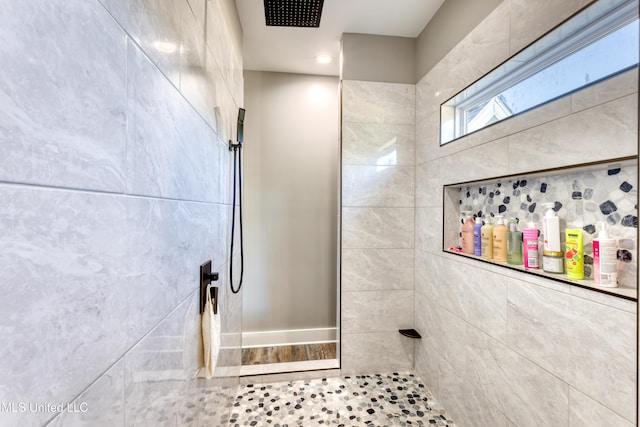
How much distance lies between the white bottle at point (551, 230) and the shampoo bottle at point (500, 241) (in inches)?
8.4

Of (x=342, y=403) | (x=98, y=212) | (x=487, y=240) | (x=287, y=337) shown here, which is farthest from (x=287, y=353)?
(x=98, y=212)

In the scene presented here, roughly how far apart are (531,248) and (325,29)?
1847 mm

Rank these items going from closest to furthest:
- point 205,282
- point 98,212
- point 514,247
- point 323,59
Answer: point 98,212 → point 205,282 → point 514,247 → point 323,59

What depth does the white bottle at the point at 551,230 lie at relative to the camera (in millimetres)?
982

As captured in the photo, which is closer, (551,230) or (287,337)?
(551,230)

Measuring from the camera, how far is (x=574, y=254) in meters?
0.90

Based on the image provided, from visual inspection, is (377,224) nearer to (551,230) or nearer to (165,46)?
(551,230)

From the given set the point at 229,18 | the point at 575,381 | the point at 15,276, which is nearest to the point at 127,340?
the point at 15,276

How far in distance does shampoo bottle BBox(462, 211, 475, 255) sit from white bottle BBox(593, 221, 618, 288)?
62 centimetres

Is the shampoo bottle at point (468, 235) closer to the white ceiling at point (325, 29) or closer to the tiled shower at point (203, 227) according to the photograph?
the tiled shower at point (203, 227)

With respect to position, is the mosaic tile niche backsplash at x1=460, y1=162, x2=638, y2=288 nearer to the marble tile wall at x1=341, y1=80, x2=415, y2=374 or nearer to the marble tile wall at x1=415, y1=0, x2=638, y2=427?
the marble tile wall at x1=415, y1=0, x2=638, y2=427

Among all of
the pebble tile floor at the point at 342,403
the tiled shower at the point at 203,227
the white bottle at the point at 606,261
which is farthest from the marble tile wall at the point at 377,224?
the white bottle at the point at 606,261

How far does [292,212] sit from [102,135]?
205 cm

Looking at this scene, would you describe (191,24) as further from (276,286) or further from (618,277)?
(276,286)
